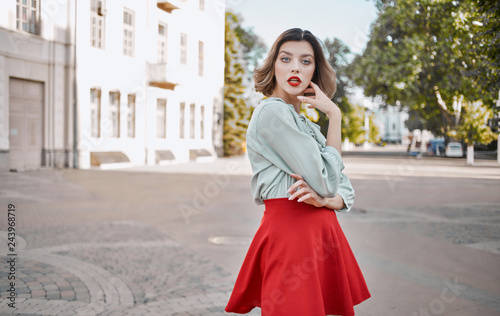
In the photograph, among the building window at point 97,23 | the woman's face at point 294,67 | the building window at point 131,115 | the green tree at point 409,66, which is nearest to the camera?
the woman's face at point 294,67

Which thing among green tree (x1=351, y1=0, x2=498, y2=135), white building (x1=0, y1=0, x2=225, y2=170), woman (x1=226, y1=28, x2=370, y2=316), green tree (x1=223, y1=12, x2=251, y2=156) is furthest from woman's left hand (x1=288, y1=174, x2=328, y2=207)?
green tree (x1=351, y1=0, x2=498, y2=135)

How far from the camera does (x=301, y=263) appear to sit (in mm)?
1866

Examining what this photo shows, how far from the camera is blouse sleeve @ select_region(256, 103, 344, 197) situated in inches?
68.9

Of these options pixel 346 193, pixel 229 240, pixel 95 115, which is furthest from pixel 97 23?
pixel 229 240

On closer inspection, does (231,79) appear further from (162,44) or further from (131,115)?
(131,115)

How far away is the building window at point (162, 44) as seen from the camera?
2664 millimetres

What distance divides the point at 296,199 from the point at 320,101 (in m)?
0.41

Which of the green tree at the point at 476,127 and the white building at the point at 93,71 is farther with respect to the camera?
the green tree at the point at 476,127

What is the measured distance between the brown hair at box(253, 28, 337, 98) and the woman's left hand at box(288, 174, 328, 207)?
20.6 inches

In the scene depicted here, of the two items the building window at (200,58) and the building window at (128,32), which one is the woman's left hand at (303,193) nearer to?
the building window at (128,32)

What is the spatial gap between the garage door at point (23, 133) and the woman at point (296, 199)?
1.07m

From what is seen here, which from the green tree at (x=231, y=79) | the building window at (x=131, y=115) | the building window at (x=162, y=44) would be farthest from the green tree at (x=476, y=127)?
the building window at (x=131, y=115)

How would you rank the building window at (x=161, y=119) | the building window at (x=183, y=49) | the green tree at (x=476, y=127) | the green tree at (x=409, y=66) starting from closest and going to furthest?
1. the building window at (x=183, y=49)
2. the building window at (x=161, y=119)
3. the green tree at (x=409, y=66)
4. the green tree at (x=476, y=127)

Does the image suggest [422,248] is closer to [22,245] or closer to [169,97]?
[169,97]
